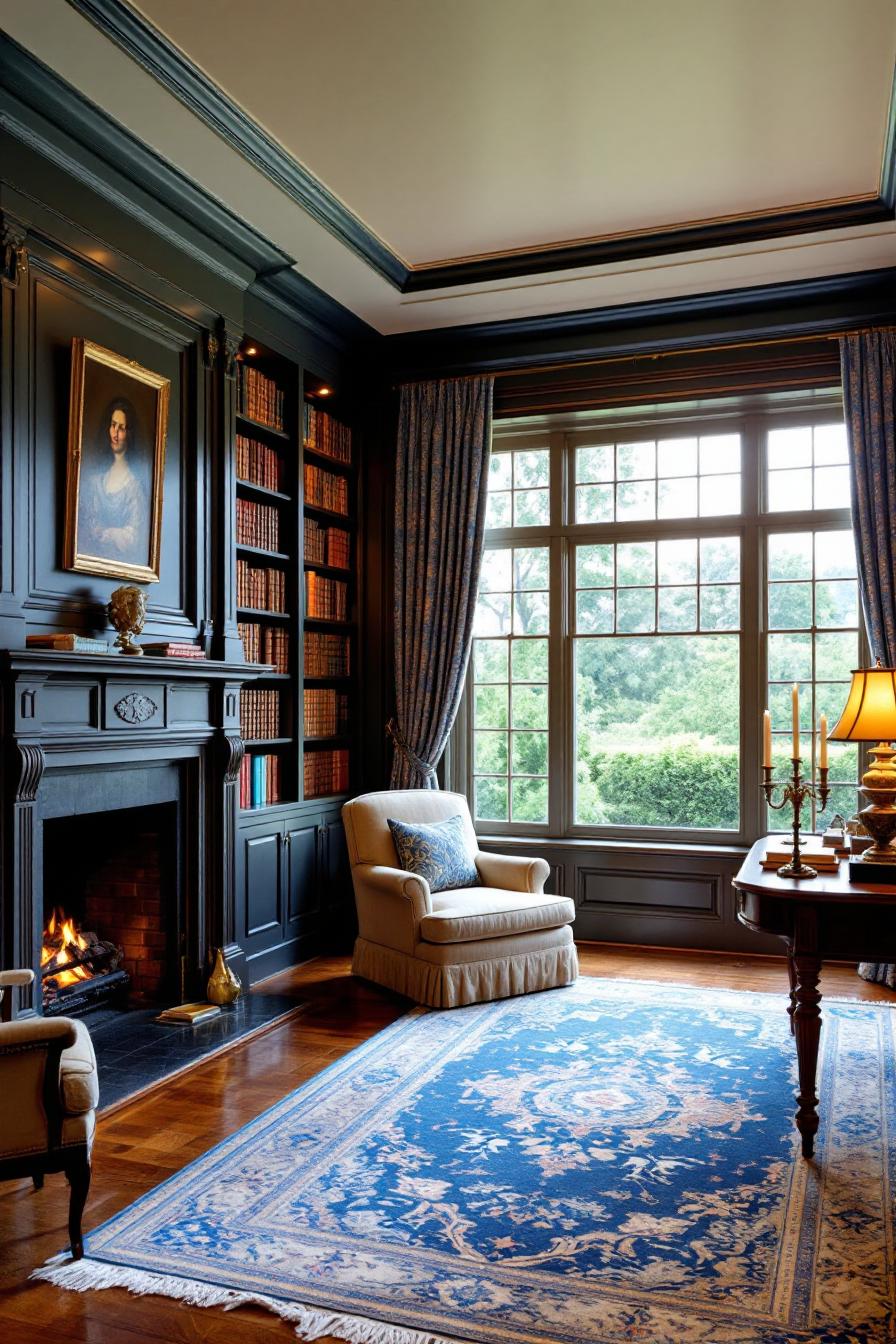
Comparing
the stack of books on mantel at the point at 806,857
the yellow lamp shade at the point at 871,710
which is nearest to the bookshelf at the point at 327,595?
the stack of books on mantel at the point at 806,857

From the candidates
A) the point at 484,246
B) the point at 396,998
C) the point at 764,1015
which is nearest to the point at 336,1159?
the point at 396,998

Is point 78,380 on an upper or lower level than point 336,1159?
upper

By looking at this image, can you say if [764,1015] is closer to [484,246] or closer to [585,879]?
[585,879]

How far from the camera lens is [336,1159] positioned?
317cm

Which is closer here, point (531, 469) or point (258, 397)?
point (258, 397)

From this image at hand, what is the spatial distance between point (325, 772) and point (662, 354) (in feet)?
10.1

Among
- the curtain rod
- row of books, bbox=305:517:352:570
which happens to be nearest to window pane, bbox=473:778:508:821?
row of books, bbox=305:517:352:570

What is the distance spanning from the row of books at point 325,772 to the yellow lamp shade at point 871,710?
3.14 metres

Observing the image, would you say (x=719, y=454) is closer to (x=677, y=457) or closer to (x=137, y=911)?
(x=677, y=457)

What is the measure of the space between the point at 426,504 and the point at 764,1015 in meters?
3.38

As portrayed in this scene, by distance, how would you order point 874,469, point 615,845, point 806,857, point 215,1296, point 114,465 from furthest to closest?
point 615,845 → point 874,469 → point 114,465 → point 806,857 → point 215,1296

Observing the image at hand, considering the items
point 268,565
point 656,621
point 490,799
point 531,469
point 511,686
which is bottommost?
point 490,799

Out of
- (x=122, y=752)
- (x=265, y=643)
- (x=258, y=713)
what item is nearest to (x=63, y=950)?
(x=122, y=752)

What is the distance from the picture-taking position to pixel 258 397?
5.49 m
